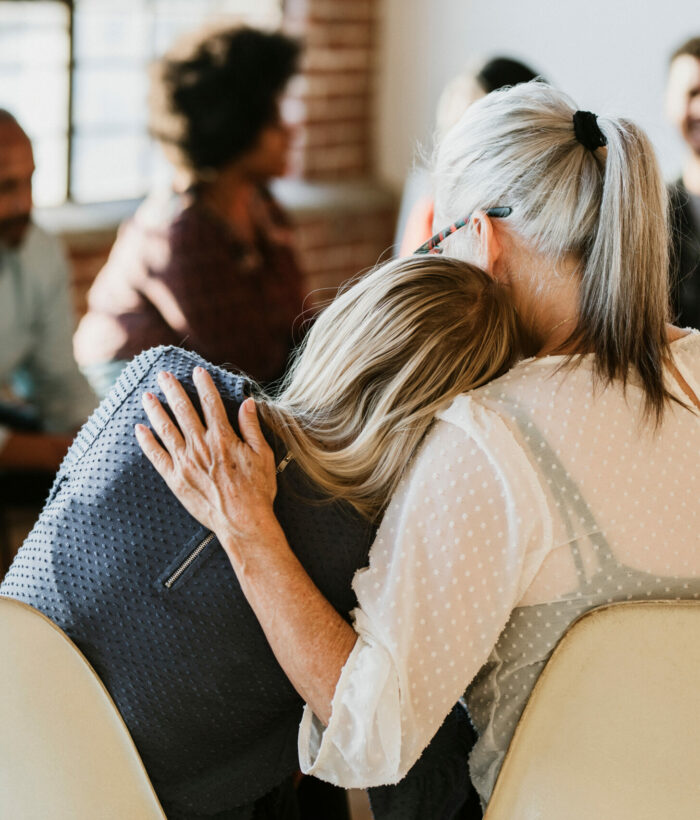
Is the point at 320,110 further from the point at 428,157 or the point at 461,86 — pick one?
the point at 428,157

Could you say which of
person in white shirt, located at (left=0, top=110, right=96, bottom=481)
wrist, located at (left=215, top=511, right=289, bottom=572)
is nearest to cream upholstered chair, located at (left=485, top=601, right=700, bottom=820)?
wrist, located at (left=215, top=511, right=289, bottom=572)

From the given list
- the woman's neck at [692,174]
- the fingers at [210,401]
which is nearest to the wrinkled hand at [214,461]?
the fingers at [210,401]

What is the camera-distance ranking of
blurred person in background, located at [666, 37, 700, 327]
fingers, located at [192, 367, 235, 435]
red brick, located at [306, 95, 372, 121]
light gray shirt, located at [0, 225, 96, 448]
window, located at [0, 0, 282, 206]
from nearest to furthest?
1. fingers, located at [192, 367, 235, 435]
2. blurred person in background, located at [666, 37, 700, 327]
3. light gray shirt, located at [0, 225, 96, 448]
4. window, located at [0, 0, 282, 206]
5. red brick, located at [306, 95, 372, 121]

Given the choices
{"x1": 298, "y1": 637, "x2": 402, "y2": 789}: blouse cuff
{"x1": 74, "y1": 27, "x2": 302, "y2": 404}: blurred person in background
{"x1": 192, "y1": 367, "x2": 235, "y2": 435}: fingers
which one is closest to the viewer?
{"x1": 298, "y1": 637, "x2": 402, "y2": 789}: blouse cuff

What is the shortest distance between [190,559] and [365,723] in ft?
0.82

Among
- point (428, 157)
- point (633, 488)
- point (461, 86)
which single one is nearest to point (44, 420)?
point (461, 86)

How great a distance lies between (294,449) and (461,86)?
4.92 ft

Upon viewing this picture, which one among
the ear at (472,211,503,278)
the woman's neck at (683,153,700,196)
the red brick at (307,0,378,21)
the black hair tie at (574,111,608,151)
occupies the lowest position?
the woman's neck at (683,153,700,196)

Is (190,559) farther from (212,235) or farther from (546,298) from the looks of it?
(212,235)

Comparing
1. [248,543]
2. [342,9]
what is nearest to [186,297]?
[248,543]

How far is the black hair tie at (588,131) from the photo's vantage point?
1.18 metres

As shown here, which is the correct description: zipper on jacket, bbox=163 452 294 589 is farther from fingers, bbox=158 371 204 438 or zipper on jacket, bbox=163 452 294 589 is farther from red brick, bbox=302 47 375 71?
red brick, bbox=302 47 375 71

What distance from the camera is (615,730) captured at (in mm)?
1092

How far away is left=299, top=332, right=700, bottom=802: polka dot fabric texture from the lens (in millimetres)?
1044
